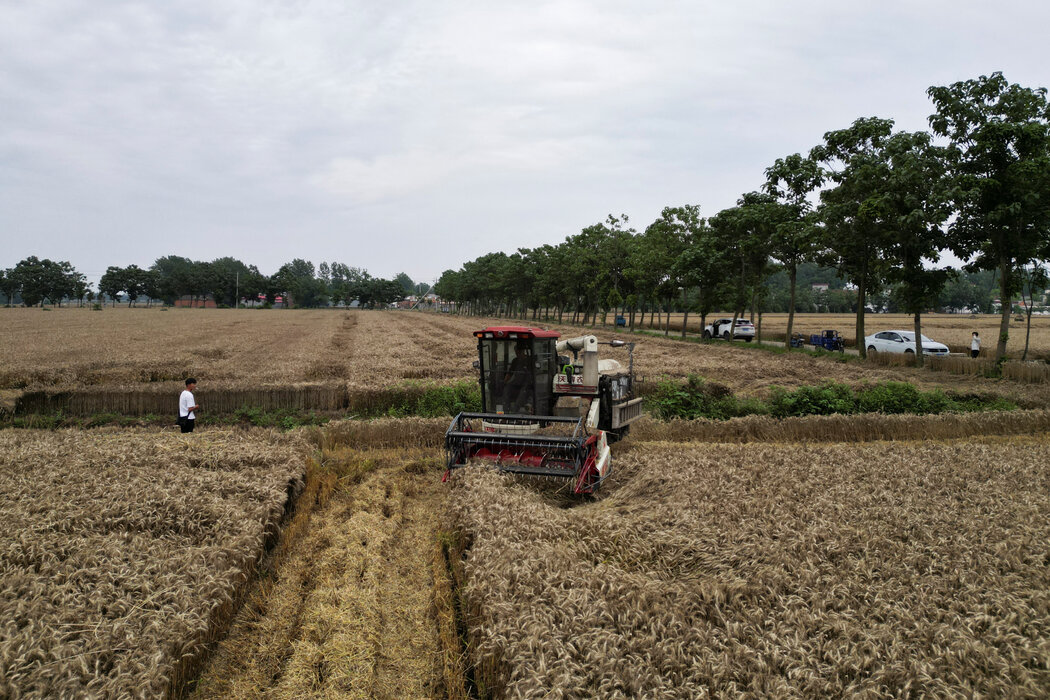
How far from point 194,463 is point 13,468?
241 cm

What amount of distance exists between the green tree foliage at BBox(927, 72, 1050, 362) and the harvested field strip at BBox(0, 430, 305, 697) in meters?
24.5

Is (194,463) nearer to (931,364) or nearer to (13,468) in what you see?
(13,468)

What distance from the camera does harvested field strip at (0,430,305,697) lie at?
4473 millimetres

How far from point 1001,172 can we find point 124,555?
2807 cm

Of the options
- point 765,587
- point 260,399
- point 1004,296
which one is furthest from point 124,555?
point 1004,296

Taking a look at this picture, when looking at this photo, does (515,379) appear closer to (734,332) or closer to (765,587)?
(765,587)

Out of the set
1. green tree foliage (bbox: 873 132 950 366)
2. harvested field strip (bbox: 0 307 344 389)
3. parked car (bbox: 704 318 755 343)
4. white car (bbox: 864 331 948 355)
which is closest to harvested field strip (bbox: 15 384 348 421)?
harvested field strip (bbox: 0 307 344 389)

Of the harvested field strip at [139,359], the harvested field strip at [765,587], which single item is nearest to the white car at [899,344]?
the harvested field strip at [765,587]

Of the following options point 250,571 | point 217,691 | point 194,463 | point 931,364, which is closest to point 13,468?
point 194,463

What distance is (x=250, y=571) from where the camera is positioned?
21.5ft

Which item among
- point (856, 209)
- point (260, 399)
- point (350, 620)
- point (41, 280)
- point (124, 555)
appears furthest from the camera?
point (41, 280)

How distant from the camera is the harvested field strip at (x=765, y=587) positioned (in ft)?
13.3

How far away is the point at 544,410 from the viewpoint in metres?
11.4

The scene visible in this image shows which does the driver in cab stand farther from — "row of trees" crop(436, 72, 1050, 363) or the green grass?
"row of trees" crop(436, 72, 1050, 363)
